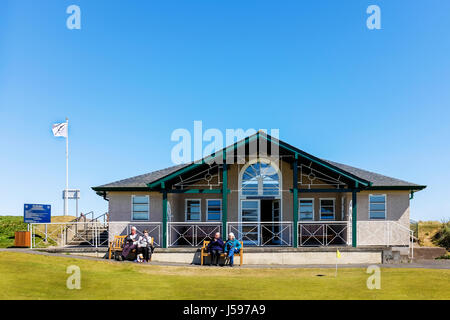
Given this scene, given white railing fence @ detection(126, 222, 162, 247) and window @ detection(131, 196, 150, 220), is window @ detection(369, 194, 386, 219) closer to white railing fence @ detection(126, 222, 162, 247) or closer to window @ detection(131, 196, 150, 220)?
white railing fence @ detection(126, 222, 162, 247)

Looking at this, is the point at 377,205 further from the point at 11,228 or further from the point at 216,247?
the point at 11,228

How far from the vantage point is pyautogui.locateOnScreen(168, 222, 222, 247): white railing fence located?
21984 millimetres

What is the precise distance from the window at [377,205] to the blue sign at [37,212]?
15.8 meters

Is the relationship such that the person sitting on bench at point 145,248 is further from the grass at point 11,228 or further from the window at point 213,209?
the grass at point 11,228

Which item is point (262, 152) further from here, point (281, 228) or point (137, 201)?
point (137, 201)

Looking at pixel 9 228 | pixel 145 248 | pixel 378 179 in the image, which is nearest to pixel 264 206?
pixel 378 179

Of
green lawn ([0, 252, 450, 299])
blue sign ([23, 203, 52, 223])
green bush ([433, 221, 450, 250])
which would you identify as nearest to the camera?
green lawn ([0, 252, 450, 299])

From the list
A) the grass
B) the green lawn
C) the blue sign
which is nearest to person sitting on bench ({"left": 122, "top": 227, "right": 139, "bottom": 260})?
the green lawn

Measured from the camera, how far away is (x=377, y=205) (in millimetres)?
22688

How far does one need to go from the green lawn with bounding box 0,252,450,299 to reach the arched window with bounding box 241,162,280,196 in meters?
4.96

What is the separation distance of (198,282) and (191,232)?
8509 mm

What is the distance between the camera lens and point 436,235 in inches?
1163

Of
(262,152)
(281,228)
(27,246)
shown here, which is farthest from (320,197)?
(27,246)
